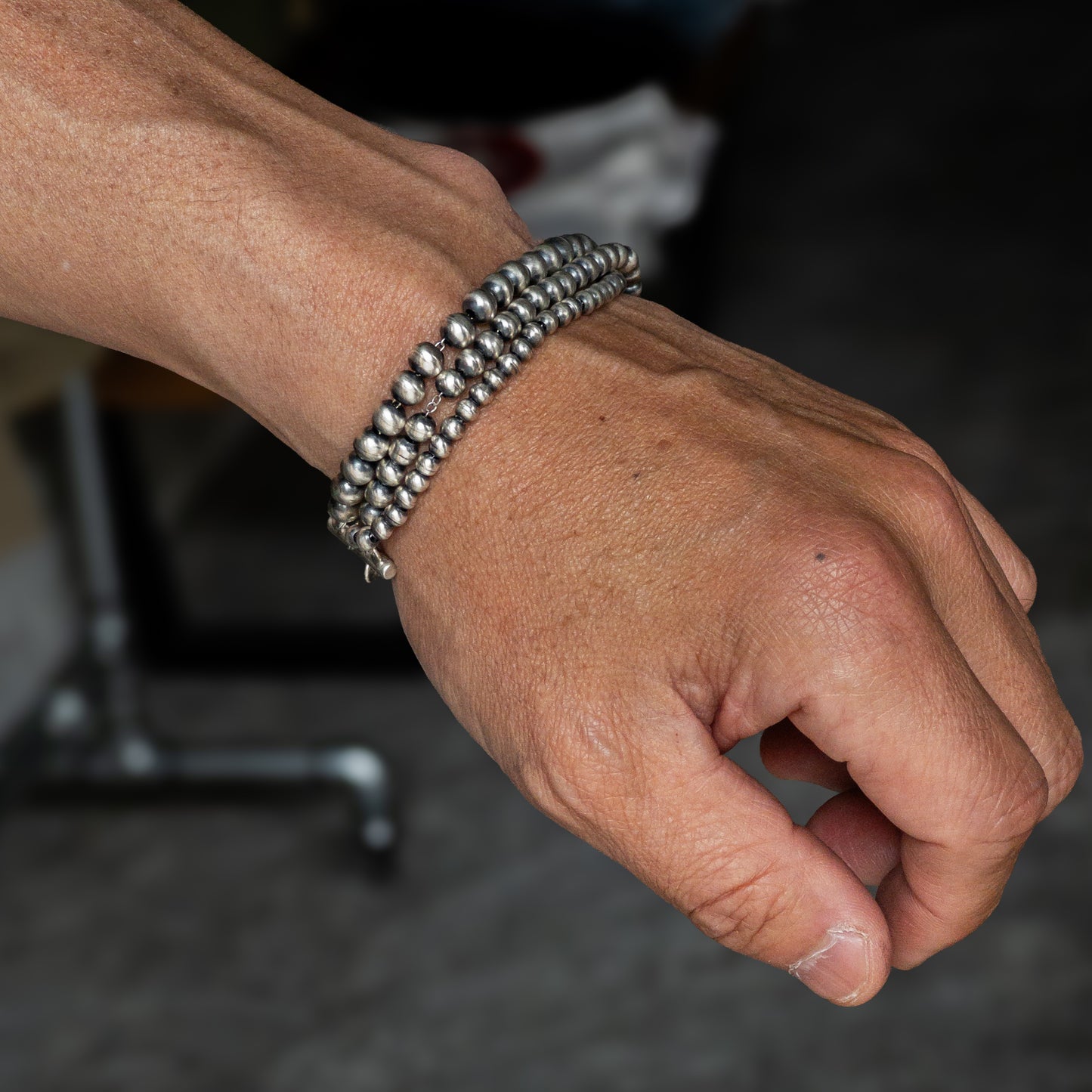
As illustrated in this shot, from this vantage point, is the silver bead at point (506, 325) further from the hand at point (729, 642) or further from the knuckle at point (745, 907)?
the knuckle at point (745, 907)

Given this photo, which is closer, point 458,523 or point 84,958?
point 458,523

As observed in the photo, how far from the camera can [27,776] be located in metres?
1.89

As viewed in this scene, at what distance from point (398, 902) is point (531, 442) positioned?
1393mm

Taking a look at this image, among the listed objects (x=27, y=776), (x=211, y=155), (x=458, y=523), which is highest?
(x=211, y=155)

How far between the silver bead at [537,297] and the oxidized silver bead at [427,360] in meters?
0.05

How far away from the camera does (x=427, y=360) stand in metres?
0.60

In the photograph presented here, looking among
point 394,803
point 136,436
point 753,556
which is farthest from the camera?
point 136,436

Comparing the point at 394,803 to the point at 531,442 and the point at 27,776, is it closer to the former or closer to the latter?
the point at 27,776

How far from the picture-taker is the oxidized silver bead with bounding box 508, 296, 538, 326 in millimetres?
618

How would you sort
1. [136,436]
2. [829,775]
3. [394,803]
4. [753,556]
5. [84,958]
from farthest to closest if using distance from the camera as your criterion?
1. [136,436]
2. [394,803]
3. [84,958]
4. [829,775]
5. [753,556]

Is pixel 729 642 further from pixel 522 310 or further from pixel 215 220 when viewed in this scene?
pixel 215 220

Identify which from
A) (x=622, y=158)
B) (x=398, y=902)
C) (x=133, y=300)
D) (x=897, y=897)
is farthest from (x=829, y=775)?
(x=622, y=158)

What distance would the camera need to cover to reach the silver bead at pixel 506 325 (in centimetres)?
61

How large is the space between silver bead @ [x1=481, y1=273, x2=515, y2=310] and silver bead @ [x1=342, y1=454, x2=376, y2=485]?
99mm
